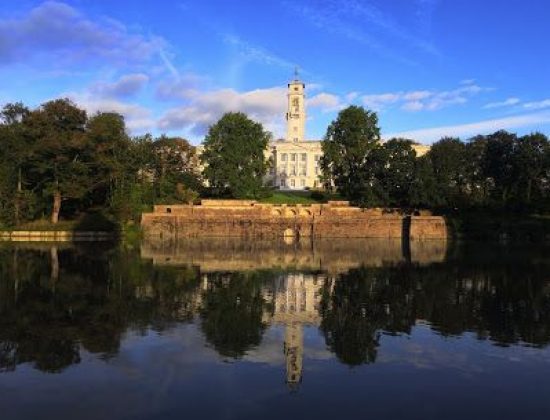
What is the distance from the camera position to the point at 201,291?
1070 inches

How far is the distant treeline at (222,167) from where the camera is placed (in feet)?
221

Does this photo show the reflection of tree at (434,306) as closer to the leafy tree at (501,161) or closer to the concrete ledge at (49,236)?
the concrete ledge at (49,236)

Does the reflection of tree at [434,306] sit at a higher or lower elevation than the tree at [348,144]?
lower

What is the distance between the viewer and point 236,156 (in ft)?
268

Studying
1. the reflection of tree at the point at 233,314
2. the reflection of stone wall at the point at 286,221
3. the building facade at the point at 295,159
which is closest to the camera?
the reflection of tree at the point at 233,314

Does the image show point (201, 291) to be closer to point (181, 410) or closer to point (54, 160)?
point (181, 410)

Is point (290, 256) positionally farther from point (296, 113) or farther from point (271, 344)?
point (296, 113)

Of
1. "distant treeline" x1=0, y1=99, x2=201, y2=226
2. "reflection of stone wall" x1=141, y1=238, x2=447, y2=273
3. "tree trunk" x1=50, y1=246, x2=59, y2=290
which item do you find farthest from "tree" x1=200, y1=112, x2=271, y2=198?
"tree trunk" x1=50, y1=246, x2=59, y2=290

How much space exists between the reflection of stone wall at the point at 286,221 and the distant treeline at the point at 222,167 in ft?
8.89

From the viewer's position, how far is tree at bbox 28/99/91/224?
6606 centimetres

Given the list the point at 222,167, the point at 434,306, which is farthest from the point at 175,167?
the point at 434,306

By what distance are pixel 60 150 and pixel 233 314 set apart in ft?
164

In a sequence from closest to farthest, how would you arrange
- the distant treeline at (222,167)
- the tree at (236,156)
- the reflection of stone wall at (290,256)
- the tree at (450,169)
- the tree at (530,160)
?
the reflection of stone wall at (290,256) < the distant treeline at (222,167) < the tree at (450,169) < the tree at (530,160) < the tree at (236,156)

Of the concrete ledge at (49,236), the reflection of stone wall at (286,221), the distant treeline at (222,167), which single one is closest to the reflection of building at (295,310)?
the concrete ledge at (49,236)
